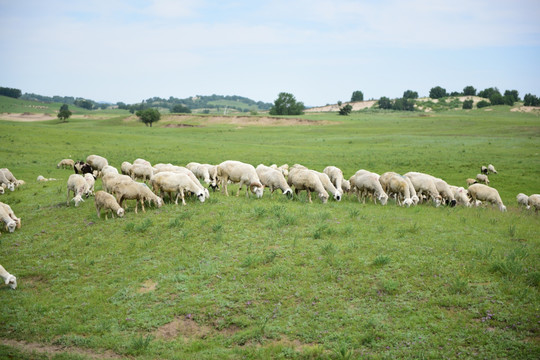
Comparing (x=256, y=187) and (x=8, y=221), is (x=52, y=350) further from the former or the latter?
Result: (x=256, y=187)

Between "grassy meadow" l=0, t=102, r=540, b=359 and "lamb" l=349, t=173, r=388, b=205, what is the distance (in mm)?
823

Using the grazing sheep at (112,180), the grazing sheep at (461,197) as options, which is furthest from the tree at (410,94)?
the grazing sheep at (112,180)

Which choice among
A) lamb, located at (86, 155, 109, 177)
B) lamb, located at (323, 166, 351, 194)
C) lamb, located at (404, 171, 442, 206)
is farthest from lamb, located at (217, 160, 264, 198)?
lamb, located at (86, 155, 109, 177)

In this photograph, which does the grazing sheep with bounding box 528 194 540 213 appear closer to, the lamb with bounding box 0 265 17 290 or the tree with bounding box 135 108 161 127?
the lamb with bounding box 0 265 17 290

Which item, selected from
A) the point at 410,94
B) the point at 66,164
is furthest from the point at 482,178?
the point at 410,94

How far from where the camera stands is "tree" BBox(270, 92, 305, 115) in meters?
124

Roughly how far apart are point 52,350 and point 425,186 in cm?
1843

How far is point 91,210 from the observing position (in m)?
17.1

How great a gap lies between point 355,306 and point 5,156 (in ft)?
139

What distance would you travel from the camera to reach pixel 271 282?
10.4 m

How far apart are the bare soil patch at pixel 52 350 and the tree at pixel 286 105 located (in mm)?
118457

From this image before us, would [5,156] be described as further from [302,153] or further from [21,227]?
[302,153]

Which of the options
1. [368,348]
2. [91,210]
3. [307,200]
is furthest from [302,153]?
[368,348]

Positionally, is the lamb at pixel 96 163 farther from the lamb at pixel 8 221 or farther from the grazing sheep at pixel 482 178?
the grazing sheep at pixel 482 178
